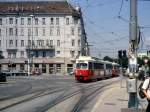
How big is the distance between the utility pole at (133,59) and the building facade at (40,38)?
9581 cm

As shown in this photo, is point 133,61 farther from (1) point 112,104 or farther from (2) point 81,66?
(2) point 81,66

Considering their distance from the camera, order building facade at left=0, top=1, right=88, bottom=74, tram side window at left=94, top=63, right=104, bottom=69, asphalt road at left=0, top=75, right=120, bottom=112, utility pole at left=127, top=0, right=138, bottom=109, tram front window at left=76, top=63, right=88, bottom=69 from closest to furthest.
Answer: utility pole at left=127, top=0, right=138, bottom=109 → asphalt road at left=0, top=75, right=120, bottom=112 → tram front window at left=76, top=63, right=88, bottom=69 → tram side window at left=94, top=63, right=104, bottom=69 → building facade at left=0, top=1, right=88, bottom=74

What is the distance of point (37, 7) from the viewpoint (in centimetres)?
11612

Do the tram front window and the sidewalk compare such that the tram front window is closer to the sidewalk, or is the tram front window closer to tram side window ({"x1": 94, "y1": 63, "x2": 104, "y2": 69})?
tram side window ({"x1": 94, "y1": 63, "x2": 104, "y2": 69})

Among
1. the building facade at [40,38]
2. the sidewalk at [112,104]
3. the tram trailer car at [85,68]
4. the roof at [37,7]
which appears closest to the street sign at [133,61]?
the sidewalk at [112,104]

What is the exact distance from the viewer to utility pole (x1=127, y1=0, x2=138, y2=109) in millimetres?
16250

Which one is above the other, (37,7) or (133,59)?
(37,7)

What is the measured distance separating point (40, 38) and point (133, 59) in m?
97.3

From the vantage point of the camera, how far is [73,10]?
115 meters

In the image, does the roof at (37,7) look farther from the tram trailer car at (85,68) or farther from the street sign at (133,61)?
the street sign at (133,61)

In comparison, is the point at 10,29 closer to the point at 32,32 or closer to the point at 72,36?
the point at 32,32

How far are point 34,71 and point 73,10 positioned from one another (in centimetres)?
1757

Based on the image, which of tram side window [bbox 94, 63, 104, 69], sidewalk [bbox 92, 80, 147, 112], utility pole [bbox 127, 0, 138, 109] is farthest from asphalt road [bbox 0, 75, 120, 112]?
tram side window [bbox 94, 63, 104, 69]

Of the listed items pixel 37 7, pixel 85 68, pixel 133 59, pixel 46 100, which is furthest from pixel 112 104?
pixel 37 7
